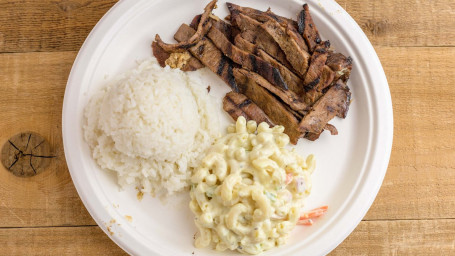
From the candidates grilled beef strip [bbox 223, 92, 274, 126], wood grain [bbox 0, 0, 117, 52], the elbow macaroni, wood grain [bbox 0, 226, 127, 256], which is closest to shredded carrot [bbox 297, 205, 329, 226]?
the elbow macaroni

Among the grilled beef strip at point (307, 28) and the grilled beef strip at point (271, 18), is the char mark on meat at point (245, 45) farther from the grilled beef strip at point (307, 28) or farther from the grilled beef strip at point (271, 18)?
the grilled beef strip at point (307, 28)

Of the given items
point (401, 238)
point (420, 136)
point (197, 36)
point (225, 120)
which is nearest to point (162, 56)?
point (197, 36)

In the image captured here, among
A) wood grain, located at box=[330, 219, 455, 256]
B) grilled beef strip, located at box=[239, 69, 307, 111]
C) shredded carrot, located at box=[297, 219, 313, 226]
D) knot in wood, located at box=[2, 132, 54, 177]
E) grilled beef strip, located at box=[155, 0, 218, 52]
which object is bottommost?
wood grain, located at box=[330, 219, 455, 256]

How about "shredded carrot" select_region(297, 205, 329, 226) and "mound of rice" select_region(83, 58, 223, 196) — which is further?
"shredded carrot" select_region(297, 205, 329, 226)

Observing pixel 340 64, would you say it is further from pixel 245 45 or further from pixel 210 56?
pixel 210 56

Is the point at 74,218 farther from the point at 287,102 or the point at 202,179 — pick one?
the point at 287,102

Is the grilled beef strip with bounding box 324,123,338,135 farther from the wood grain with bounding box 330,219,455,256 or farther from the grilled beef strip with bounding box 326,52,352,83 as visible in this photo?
the wood grain with bounding box 330,219,455,256

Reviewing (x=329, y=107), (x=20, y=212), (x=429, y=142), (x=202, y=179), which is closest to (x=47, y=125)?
(x=20, y=212)

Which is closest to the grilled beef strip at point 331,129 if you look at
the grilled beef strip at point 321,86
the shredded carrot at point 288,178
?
the grilled beef strip at point 321,86
